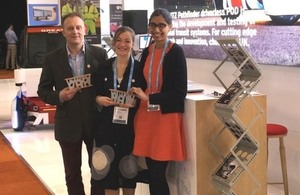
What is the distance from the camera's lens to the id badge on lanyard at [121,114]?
9.78 feet

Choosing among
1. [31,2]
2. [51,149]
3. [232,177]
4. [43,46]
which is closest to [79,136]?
[232,177]

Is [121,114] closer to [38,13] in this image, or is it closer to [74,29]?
[74,29]

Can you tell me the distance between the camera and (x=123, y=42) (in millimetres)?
2975

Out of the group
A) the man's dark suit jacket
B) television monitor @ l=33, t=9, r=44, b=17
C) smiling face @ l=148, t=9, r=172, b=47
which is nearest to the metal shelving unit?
smiling face @ l=148, t=9, r=172, b=47

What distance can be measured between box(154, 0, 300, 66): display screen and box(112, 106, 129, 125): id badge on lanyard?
0.89m

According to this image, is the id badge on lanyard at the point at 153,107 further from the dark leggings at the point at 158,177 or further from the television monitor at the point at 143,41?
the television monitor at the point at 143,41

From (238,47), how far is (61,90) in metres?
1.18

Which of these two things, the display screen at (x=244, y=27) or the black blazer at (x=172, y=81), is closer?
the black blazer at (x=172, y=81)

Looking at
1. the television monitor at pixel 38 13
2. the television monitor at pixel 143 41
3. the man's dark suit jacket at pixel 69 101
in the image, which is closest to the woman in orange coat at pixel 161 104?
the man's dark suit jacket at pixel 69 101

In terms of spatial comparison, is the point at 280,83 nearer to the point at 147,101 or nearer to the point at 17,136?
the point at 147,101

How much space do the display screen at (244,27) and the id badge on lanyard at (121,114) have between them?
887mm

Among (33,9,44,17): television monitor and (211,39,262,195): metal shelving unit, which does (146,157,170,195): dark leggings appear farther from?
(33,9,44,17): television monitor

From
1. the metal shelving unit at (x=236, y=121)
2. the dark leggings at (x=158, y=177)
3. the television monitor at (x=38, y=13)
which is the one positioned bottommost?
the dark leggings at (x=158, y=177)

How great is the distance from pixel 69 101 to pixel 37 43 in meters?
4.63
